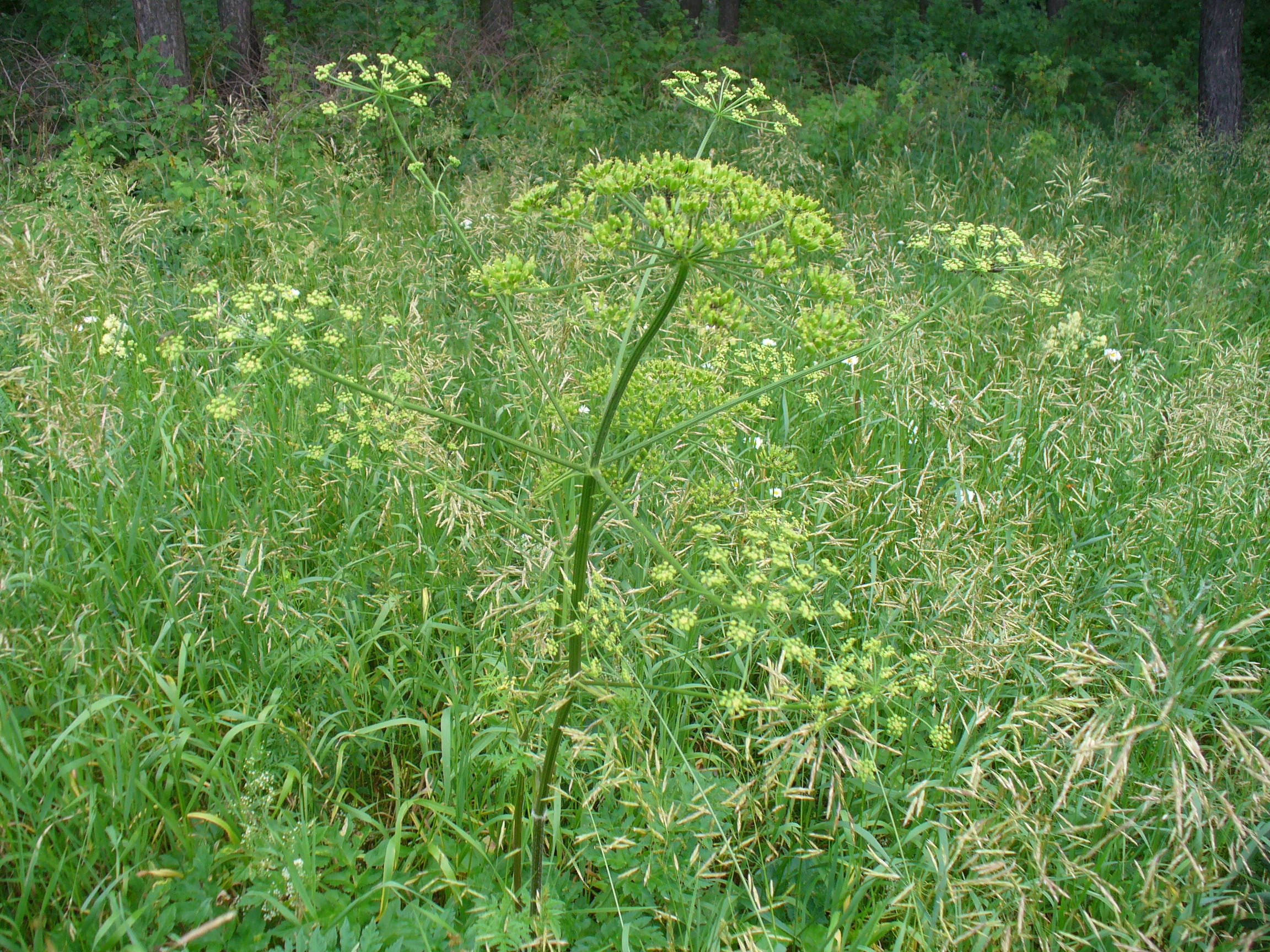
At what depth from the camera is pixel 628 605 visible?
2.46 metres

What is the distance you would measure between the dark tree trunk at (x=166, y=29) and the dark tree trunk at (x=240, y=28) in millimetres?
1278

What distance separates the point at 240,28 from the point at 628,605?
28.3 ft

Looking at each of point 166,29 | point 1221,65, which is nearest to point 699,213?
point 166,29

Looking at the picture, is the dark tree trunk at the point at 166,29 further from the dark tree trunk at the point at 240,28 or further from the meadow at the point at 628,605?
the meadow at the point at 628,605

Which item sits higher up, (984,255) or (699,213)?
(699,213)

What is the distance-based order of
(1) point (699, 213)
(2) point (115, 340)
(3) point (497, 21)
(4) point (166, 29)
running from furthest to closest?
(3) point (497, 21) < (4) point (166, 29) < (2) point (115, 340) < (1) point (699, 213)

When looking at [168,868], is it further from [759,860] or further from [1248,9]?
[1248,9]

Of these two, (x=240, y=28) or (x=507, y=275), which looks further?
(x=240, y=28)

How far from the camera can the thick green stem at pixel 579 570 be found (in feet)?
4.64

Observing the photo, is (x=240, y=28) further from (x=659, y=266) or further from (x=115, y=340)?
(x=659, y=266)

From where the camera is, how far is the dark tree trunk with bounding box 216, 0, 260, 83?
8188mm

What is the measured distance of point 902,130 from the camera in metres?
6.52

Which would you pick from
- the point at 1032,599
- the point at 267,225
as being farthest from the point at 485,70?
the point at 1032,599

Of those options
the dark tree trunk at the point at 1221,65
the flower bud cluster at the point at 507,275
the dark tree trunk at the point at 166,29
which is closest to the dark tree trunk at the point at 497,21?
the dark tree trunk at the point at 166,29
